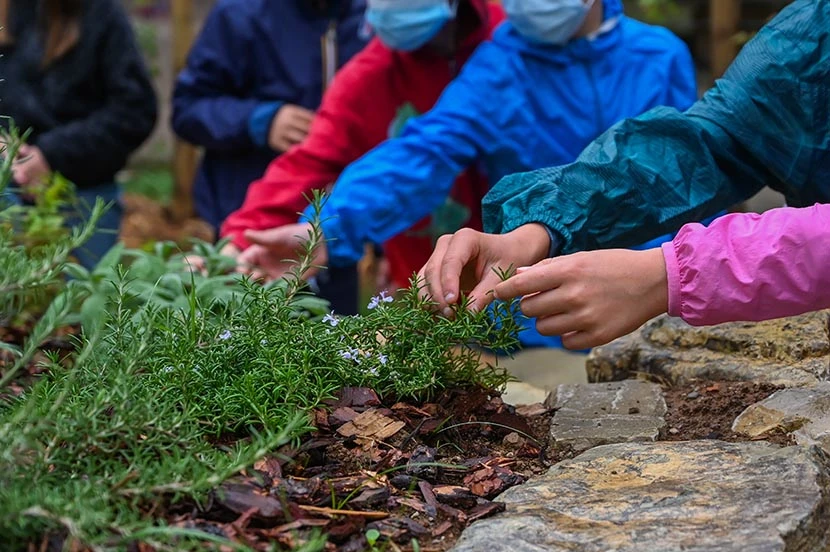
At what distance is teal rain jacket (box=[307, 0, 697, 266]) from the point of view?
3.60 meters

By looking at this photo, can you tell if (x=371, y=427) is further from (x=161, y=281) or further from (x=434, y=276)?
(x=161, y=281)

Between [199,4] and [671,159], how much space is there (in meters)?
10.4

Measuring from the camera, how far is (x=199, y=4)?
12.0 meters

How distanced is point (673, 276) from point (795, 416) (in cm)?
40

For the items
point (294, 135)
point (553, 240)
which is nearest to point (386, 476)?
point (553, 240)

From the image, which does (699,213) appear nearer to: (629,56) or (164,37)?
(629,56)

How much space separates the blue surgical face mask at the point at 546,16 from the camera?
3.67 meters

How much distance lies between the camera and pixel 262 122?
4793 mm

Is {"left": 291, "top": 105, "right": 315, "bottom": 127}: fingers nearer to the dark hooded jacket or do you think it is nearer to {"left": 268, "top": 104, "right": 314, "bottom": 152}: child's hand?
{"left": 268, "top": 104, "right": 314, "bottom": 152}: child's hand

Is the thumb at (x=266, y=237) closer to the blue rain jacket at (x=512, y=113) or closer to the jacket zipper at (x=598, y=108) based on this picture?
the blue rain jacket at (x=512, y=113)

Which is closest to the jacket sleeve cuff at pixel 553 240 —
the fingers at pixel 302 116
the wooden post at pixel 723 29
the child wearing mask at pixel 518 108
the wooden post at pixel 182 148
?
the child wearing mask at pixel 518 108

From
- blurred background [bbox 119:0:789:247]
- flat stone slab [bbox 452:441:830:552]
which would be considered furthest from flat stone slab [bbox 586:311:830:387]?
blurred background [bbox 119:0:789:247]

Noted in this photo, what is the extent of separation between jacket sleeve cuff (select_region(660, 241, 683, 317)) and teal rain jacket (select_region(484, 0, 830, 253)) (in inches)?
15.2

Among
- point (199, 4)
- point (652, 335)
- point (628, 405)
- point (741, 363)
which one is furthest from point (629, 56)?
point (199, 4)
